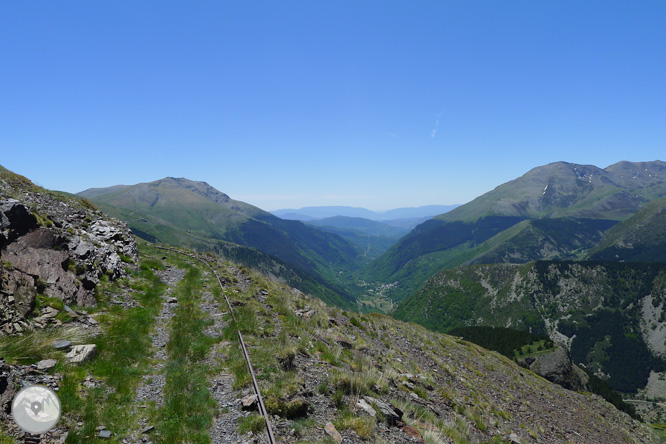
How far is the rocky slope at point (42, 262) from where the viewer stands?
11828 mm

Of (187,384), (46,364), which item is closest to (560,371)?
(187,384)

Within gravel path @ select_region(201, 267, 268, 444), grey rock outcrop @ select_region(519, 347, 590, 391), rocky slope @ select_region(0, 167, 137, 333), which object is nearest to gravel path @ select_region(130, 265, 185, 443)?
gravel path @ select_region(201, 267, 268, 444)

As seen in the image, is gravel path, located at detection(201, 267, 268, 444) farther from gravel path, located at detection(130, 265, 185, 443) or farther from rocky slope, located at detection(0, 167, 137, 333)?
rocky slope, located at detection(0, 167, 137, 333)

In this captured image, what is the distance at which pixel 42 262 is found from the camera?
15.4 m

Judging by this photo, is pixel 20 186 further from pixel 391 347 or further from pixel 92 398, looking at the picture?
pixel 391 347

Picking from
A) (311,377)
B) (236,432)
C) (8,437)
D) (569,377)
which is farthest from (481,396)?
(569,377)

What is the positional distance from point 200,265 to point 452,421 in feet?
101

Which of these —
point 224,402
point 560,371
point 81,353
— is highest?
point 81,353

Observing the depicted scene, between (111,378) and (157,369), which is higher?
(111,378)

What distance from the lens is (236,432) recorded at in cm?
779

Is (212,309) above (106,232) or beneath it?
beneath

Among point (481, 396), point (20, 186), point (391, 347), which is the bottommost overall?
point (481, 396)

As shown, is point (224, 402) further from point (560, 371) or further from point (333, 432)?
point (560, 371)

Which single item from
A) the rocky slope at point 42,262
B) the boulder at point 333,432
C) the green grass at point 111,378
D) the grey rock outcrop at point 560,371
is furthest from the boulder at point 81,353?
the grey rock outcrop at point 560,371
